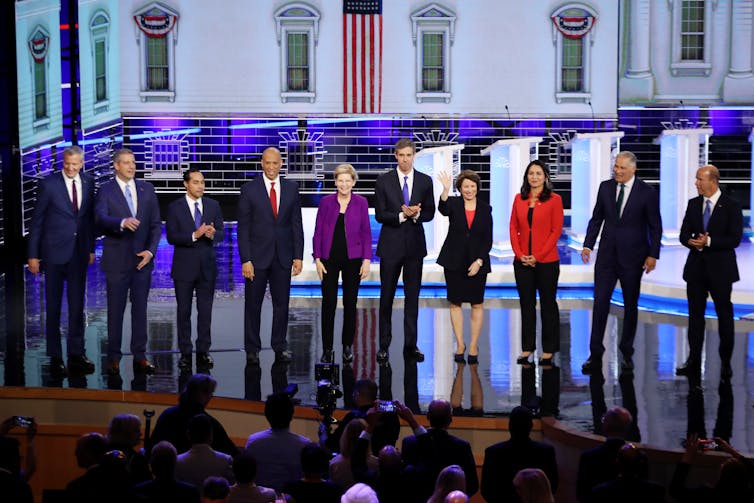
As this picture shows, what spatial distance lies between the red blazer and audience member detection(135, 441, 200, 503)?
390cm

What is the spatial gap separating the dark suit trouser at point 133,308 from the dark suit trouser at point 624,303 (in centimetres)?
289

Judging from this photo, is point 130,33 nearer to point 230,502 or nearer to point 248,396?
point 248,396

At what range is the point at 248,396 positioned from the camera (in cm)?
679

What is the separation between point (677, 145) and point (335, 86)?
880 centimetres

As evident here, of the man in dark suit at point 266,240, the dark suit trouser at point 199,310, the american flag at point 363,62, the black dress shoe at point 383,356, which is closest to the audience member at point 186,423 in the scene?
the man in dark suit at point 266,240

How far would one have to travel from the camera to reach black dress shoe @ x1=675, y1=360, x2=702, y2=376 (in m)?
7.32

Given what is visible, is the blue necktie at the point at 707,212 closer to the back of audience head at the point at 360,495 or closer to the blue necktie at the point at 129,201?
the blue necktie at the point at 129,201

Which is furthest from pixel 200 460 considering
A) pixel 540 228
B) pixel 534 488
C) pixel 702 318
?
pixel 702 318

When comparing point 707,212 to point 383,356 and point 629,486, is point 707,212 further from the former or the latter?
point 629,486

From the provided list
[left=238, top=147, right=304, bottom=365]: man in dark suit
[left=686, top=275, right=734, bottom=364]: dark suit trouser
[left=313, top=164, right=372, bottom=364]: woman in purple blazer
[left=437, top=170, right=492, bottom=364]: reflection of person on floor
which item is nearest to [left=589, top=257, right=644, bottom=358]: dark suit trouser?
[left=686, top=275, right=734, bottom=364]: dark suit trouser

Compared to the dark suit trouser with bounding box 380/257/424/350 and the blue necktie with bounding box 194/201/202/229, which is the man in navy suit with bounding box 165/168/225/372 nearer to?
the blue necktie with bounding box 194/201/202/229

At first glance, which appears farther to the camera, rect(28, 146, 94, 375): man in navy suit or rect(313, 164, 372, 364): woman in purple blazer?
rect(313, 164, 372, 364): woman in purple blazer

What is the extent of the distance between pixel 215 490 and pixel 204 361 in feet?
12.2

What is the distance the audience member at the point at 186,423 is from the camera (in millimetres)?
5020
